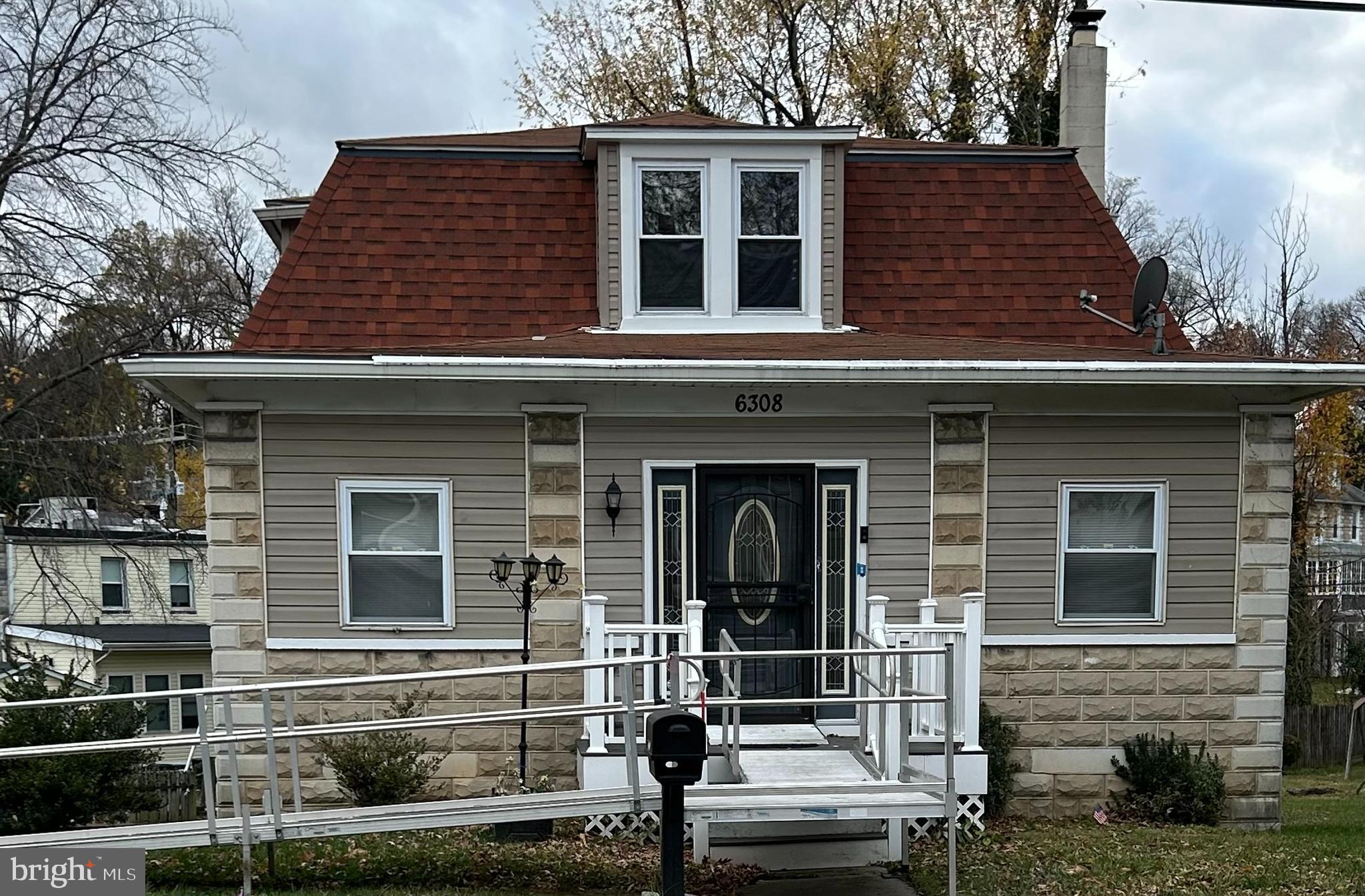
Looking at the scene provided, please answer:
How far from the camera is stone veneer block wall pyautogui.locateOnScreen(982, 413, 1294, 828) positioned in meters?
9.17

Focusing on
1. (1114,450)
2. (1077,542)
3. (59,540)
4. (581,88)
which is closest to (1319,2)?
(1114,450)

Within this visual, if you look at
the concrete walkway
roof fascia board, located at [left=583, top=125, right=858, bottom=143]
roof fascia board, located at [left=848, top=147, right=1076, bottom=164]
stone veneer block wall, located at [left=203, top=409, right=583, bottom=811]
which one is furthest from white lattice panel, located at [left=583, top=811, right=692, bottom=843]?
roof fascia board, located at [left=848, top=147, right=1076, bottom=164]

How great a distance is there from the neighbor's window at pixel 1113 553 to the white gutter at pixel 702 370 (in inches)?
49.4

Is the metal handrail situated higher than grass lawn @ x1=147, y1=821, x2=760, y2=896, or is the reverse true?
the metal handrail

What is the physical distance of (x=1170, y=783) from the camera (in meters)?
9.02

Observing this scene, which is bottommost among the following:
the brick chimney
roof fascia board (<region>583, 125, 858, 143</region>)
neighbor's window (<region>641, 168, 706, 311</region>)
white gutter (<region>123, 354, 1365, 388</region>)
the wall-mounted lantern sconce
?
the wall-mounted lantern sconce

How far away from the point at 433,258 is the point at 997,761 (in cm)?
659

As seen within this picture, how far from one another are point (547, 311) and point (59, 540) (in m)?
8.82

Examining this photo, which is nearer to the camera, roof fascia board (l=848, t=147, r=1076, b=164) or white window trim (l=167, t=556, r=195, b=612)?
roof fascia board (l=848, t=147, r=1076, b=164)

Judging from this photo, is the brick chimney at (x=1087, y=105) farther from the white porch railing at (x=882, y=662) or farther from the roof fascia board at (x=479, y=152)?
the white porch railing at (x=882, y=662)

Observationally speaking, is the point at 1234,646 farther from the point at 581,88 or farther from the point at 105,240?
the point at 581,88

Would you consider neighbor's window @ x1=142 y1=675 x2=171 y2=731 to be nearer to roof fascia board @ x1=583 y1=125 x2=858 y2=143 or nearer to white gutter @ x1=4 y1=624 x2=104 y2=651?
white gutter @ x1=4 y1=624 x2=104 y2=651

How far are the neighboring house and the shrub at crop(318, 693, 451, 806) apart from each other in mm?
22295

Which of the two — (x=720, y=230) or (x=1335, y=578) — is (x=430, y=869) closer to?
(x=720, y=230)
